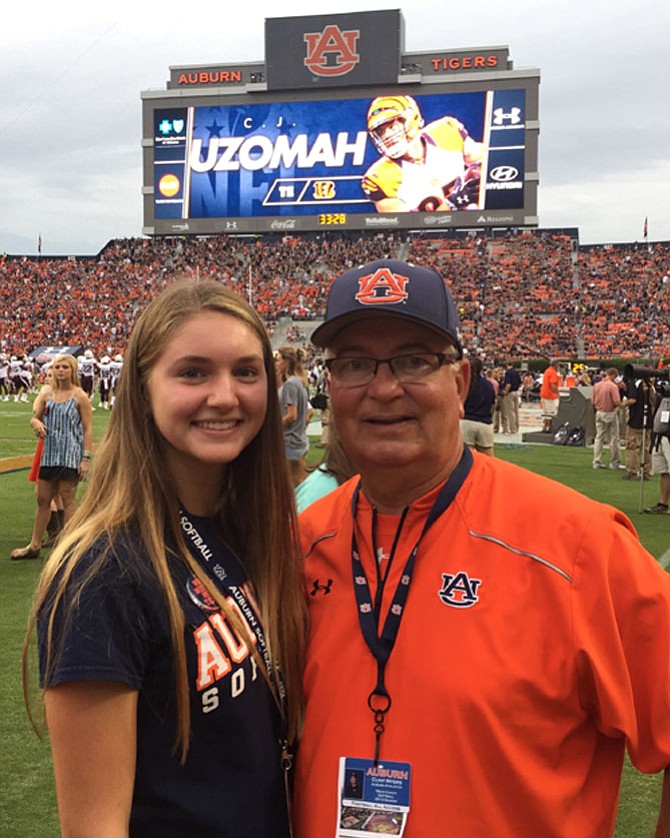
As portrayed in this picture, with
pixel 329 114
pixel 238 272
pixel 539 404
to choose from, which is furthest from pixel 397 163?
pixel 238 272

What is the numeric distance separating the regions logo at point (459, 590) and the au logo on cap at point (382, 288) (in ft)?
1.94

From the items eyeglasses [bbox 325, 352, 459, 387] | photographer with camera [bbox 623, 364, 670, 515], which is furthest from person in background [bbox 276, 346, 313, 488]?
eyeglasses [bbox 325, 352, 459, 387]

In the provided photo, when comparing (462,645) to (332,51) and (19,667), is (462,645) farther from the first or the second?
(332,51)

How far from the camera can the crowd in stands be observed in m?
50.9

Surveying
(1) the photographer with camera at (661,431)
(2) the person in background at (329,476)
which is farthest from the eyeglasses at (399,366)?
(1) the photographer with camera at (661,431)

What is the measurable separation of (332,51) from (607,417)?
2898 cm

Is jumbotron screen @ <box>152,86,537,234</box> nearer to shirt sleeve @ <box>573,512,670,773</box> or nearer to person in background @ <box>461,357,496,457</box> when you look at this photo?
person in background @ <box>461,357,496,457</box>

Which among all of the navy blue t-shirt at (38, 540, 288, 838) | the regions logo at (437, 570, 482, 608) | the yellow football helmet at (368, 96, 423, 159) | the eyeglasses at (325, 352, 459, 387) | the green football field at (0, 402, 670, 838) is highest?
the yellow football helmet at (368, 96, 423, 159)

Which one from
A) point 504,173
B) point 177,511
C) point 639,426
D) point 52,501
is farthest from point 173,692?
point 504,173

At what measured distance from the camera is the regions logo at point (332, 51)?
39.8 meters

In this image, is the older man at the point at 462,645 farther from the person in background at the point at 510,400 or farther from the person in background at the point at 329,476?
the person in background at the point at 510,400

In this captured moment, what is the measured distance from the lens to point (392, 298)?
1.98 meters

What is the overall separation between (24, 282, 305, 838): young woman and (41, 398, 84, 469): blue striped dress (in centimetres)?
636

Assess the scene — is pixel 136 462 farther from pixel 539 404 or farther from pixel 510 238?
pixel 510 238
